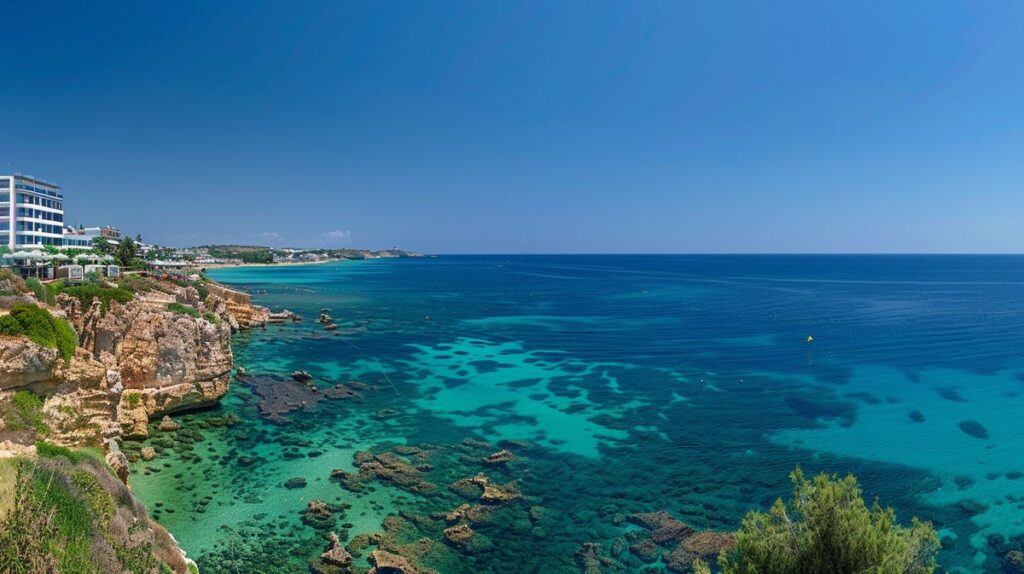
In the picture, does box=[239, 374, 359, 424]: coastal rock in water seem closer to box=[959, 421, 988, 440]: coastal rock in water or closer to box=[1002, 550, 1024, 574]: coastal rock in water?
box=[1002, 550, 1024, 574]: coastal rock in water

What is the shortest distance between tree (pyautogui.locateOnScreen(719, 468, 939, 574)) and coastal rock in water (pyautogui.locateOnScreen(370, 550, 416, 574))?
11085 millimetres

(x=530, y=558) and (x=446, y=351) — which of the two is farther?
(x=446, y=351)

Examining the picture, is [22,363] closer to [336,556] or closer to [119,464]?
[119,464]

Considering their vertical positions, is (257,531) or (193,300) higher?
(193,300)

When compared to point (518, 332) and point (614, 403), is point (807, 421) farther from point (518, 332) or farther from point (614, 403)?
point (518, 332)

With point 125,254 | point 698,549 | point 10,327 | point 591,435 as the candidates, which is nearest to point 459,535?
point 698,549

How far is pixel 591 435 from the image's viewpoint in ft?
108

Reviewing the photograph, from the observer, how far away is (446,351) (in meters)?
57.2

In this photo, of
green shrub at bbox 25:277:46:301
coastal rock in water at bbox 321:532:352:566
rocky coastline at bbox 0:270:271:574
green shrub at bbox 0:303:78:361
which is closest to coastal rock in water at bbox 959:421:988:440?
coastal rock in water at bbox 321:532:352:566

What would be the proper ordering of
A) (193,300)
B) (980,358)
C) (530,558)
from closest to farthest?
(530,558) < (193,300) < (980,358)

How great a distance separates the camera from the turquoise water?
2172 centimetres

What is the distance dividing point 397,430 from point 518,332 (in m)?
37.5

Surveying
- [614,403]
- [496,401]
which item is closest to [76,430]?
[496,401]

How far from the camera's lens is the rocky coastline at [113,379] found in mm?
17478
